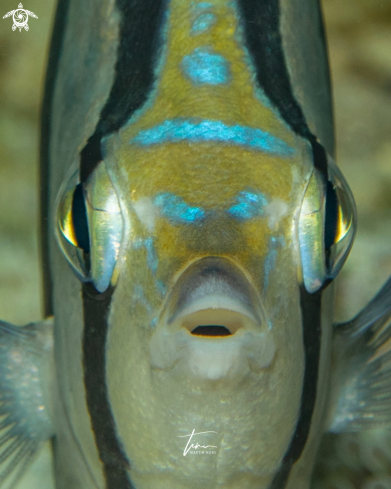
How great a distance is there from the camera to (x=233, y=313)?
1.16m

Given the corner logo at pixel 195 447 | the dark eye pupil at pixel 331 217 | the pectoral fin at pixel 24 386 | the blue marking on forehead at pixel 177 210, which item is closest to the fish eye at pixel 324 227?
the dark eye pupil at pixel 331 217

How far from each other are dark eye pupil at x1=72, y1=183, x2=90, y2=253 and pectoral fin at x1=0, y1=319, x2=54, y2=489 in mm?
597

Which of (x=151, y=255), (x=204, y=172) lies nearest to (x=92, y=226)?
(x=151, y=255)

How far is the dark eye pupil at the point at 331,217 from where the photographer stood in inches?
55.5

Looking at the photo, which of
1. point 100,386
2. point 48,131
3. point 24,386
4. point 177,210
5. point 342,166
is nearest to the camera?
point 177,210

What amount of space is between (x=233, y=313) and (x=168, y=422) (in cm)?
33

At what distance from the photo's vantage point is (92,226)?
1.33 metres

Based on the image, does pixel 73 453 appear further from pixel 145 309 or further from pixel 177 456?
pixel 145 309

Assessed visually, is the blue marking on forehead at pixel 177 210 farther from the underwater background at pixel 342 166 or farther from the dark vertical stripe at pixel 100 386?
the underwater background at pixel 342 166

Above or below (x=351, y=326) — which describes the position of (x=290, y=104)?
above

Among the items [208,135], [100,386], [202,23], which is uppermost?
[202,23]

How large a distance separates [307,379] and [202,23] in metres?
0.95

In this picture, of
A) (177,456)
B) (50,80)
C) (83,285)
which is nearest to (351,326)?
(177,456)

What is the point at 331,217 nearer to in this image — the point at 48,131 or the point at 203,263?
the point at 203,263
